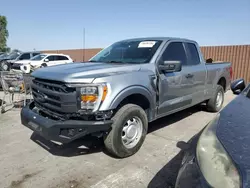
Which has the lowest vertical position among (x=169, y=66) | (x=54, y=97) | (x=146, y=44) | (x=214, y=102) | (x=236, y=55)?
(x=214, y=102)

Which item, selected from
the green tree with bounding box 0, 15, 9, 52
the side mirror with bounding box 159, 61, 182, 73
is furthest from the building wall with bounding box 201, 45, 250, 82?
the green tree with bounding box 0, 15, 9, 52

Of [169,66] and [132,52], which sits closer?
[169,66]

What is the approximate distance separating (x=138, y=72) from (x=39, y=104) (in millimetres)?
1692

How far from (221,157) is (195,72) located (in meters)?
3.39

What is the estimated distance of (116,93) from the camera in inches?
112

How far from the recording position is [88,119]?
2.79 meters

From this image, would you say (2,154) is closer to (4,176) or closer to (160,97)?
(4,176)

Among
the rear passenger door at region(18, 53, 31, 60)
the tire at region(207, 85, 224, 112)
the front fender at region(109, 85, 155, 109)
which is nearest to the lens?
the front fender at region(109, 85, 155, 109)

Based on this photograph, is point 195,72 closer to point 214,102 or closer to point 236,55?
point 214,102

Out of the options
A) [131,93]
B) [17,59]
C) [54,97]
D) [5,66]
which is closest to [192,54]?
[131,93]

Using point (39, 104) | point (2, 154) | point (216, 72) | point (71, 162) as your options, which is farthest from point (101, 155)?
point (216, 72)

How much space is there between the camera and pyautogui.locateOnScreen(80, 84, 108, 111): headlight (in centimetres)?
270

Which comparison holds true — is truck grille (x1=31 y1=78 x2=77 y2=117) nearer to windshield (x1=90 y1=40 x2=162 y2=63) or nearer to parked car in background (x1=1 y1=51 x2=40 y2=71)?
windshield (x1=90 y1=40 x2=162 y2=63)

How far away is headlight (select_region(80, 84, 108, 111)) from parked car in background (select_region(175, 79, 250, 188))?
4.47ft
